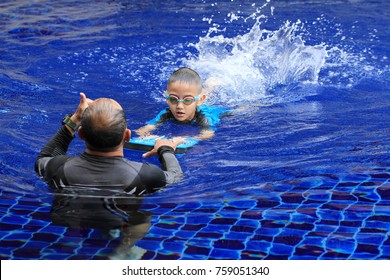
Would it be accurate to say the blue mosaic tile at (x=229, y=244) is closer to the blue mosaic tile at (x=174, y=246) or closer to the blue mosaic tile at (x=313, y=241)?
the blue mosaic tile at (x=174, y=246)

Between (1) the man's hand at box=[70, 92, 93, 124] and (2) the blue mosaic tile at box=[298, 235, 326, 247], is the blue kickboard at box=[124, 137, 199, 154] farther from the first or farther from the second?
(2) the blue mosaic tile at box=[298, 235, 326, 247]

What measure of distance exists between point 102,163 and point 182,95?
75.7 inches

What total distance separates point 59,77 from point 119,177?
12.0ft

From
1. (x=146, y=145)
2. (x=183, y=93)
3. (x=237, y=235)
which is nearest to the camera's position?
(x=237, y=235)

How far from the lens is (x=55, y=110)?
21.0 feet

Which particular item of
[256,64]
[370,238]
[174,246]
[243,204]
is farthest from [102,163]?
[256,64]

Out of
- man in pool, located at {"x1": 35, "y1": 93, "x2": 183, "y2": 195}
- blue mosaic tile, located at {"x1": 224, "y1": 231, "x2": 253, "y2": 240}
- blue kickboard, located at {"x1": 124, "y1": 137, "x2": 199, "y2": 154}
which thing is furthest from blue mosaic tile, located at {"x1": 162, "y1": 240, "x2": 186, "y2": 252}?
blue kickboard, located at {"x1": 124, "y1": 137, "x2": 199, "y2": 154}

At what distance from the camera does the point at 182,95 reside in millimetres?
5785

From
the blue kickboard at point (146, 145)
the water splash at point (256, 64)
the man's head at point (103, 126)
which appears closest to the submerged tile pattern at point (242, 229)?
the man's head at point (103, 126)

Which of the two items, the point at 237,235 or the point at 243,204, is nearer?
the point at 237,235

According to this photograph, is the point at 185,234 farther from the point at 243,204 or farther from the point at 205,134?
the point at 205,134

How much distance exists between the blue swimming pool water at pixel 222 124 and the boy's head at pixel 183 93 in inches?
14.4

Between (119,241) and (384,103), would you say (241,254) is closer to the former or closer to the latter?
(119,241)

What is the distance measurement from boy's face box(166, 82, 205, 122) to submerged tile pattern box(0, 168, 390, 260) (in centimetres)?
137
